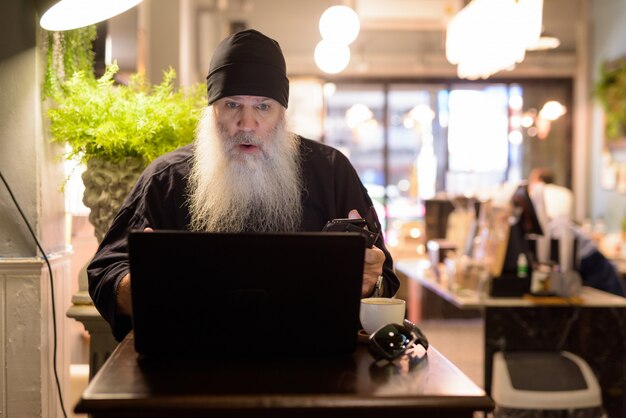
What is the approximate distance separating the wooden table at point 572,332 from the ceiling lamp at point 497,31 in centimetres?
157

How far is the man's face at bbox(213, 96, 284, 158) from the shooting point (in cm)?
208

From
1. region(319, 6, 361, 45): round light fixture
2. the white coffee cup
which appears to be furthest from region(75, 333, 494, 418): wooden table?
region(319, 6, 361, 45): round light fixture

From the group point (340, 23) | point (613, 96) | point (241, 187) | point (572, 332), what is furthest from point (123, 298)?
point (613, 96)

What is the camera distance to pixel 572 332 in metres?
3.70

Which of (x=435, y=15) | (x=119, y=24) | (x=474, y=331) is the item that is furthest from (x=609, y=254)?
(x=119, y=24)

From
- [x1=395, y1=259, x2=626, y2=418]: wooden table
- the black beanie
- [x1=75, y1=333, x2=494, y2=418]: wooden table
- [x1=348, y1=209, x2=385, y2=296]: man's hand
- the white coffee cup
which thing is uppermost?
the black beanie

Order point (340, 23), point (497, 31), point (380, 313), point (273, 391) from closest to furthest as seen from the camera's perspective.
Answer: point (273, 391), point (380, 313), point (497, 31), point (340, 23)

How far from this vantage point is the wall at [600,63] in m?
9.18

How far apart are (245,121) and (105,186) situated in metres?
0.64

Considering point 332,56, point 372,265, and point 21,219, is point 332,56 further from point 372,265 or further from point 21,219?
point 372,265

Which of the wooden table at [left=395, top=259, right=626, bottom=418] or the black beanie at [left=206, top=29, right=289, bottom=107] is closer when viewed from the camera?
the black beanie at [left=206, top=29, right=289, bottom=107]

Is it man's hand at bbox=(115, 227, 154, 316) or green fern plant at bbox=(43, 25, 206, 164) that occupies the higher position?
green fern plant at bbox=(43, 25, 206, 164)

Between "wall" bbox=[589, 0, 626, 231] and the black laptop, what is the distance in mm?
8504

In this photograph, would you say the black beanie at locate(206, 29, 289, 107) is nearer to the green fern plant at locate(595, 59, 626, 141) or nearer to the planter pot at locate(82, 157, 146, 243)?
the planter pot at locate(82, 157, 146, 243)
